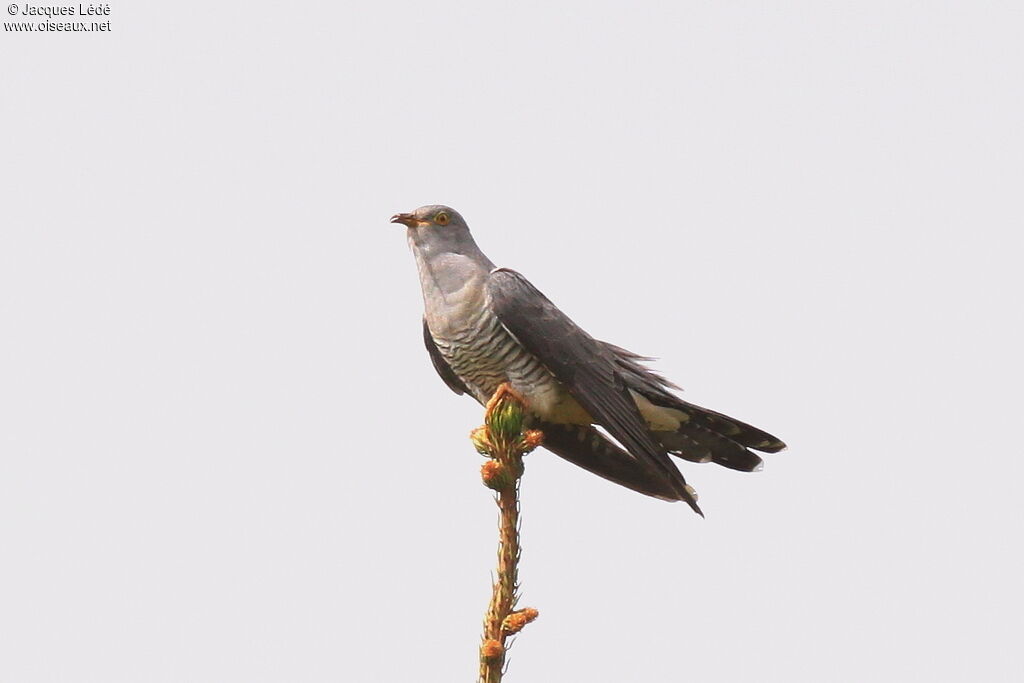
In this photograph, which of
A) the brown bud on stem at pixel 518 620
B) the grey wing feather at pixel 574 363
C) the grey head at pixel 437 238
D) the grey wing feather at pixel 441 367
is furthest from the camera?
the grey wing feather at pixel 441 367

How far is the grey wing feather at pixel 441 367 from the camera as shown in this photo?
547cm

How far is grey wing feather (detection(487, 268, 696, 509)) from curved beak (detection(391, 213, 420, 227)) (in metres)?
0.52

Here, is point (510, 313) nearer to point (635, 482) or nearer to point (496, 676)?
point (635, 482)

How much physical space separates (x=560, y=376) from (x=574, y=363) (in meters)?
0.09

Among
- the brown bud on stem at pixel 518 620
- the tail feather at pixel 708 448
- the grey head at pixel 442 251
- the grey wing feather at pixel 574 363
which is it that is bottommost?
the brown bud on stem at pixel 518 620

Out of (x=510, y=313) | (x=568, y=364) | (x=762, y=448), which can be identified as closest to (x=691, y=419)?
(x=762, y=448)

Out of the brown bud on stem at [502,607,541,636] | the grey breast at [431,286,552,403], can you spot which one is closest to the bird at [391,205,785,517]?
the grey breast at [431,286,552,403]

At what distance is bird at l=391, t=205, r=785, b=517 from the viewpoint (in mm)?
4891

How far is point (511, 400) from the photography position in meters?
4.95

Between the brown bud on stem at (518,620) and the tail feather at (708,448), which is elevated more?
the tail feather at (708,448)

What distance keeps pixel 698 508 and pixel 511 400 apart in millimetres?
943

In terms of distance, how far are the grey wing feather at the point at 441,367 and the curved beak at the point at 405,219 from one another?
485 mm

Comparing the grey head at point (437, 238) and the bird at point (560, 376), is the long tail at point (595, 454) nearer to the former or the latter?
the bird at point (560, 376)

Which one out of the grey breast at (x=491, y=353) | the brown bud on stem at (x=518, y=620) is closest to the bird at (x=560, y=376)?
the grey breast at (x=491, y=353)
